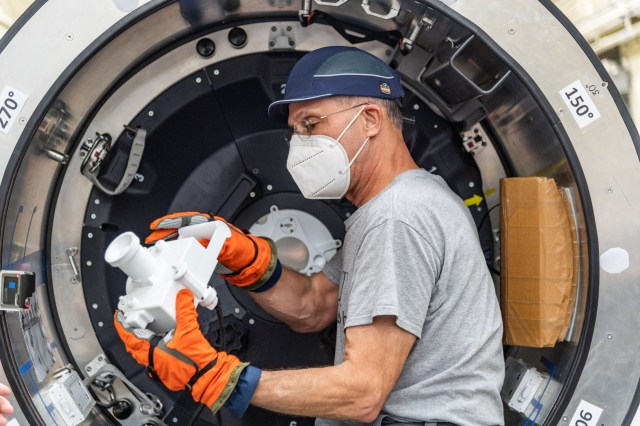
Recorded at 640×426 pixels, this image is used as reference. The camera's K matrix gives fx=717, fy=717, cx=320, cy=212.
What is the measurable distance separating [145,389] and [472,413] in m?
1.25

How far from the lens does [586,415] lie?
2266 mm

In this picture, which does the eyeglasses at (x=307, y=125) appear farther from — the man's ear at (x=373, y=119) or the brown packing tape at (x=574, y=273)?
the brown packing tape at (x=574, y=273)

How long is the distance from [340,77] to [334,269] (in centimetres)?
73

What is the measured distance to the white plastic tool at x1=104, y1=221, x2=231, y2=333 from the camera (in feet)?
6.38

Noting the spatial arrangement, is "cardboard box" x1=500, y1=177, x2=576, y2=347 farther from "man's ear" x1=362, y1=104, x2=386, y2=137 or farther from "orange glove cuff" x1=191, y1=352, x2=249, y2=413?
"orange glove cuff" x1=191, y1=352, x2=249, y2=413

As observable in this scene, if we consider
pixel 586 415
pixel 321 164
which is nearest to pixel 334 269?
pixel 321 164

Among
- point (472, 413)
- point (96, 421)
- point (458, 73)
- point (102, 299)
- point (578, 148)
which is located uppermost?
point (458, 73)

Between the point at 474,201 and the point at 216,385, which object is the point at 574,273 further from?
the point at 216,385

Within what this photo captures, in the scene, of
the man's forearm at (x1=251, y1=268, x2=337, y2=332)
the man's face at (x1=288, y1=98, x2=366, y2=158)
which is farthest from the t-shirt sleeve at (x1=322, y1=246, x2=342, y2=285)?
the man's face at (x1=288, y1=98, x2=366, y2=158)

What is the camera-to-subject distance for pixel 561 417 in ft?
7.48

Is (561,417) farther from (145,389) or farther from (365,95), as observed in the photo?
(145,389)

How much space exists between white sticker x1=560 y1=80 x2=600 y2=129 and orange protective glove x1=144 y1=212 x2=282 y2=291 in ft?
3.67

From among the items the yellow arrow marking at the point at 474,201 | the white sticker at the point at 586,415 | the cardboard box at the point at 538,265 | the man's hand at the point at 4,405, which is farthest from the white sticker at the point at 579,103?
the man's hand at the point at 4,405

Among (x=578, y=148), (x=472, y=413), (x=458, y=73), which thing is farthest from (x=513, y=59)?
(x=472, y=413)
